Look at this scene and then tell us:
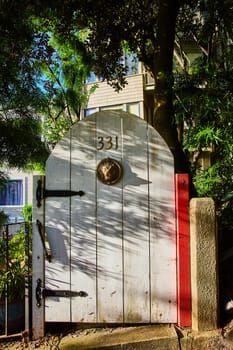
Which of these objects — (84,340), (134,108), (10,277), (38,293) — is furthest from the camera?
(134,108)

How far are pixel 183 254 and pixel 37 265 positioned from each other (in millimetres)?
961

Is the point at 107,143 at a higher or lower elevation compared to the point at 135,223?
higher

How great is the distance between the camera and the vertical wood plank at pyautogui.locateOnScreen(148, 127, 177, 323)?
1.80 metres

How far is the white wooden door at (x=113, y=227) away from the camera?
5.97ft

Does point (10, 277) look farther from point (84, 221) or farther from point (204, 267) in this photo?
point (204, 267)

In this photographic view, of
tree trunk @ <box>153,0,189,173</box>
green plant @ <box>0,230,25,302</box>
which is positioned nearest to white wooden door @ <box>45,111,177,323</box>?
green plant @ <box>0,230,25,302</box>

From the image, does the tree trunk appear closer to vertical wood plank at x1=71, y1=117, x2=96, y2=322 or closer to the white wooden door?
the white wooden door

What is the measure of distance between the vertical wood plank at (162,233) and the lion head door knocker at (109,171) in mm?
220

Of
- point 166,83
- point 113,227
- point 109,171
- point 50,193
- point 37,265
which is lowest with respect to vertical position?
point 37,265

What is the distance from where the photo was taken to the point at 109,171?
1858 millimetres

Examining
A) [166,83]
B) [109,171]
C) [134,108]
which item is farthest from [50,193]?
[134,108]

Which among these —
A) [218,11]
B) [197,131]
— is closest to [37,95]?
[197,131]

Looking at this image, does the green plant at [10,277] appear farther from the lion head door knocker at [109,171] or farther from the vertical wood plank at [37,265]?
the lion head door knocker at [109,171]

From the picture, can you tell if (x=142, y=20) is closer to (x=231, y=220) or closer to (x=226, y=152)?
(x=226, y=152)
